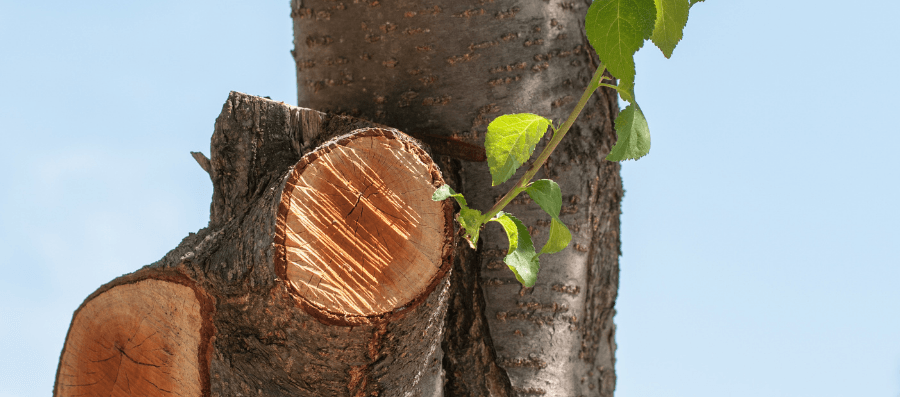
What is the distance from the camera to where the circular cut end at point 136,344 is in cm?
91

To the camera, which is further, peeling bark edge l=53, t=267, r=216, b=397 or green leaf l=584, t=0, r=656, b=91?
peeling bark edge l=53, t=267, r=216, b=397

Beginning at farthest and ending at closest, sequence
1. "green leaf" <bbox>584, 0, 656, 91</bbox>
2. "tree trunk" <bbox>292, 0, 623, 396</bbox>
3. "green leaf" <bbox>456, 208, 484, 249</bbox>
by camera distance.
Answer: "tree trunk" <bbox>292, 0, 623, 396</bbox>
"green leaf" <bbox>456, 208, 484, 249</bbox>
"green leaf" <bbox>584, 0, 656, 91</bbox>

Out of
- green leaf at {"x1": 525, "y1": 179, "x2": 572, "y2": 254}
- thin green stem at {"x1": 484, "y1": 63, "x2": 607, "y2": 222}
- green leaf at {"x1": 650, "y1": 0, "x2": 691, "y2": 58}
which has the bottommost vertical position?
green leaf at {"x1": 525, "y1": 179, "x2": 572, "y2": 254}

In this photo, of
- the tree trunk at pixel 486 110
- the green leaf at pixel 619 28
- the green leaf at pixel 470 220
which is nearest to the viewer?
the green leaf at pixel 619 28

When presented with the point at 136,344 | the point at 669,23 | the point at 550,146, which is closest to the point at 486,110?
the point at 550,146

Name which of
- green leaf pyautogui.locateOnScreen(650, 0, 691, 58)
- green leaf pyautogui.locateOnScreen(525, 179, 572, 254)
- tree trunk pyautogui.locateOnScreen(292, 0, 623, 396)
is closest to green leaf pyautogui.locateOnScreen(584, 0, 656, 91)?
green leaf pyautogui.locateOnScreen(650, 0, 691, 58)

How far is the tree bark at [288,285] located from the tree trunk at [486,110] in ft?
0.46

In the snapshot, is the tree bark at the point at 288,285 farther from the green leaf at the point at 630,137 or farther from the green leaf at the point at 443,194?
the green leaf at the point at 630,137

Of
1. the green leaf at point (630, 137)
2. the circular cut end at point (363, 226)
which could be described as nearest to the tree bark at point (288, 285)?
the circular cut end at point (363, 226)

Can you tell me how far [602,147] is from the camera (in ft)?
3.77

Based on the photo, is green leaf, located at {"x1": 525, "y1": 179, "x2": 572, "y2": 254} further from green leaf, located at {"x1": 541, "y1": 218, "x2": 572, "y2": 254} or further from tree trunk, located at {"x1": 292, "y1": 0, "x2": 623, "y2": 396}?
tree trunk, located at {"x1": 292, "y1": 0, "x2": 623, "y2": 396}

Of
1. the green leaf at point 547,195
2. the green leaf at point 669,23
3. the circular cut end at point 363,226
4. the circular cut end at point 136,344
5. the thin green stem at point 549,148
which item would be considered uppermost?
the green leaf at point 669,23

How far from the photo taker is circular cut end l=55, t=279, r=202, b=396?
91 centimetres

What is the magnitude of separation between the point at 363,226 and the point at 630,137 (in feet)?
1.10
